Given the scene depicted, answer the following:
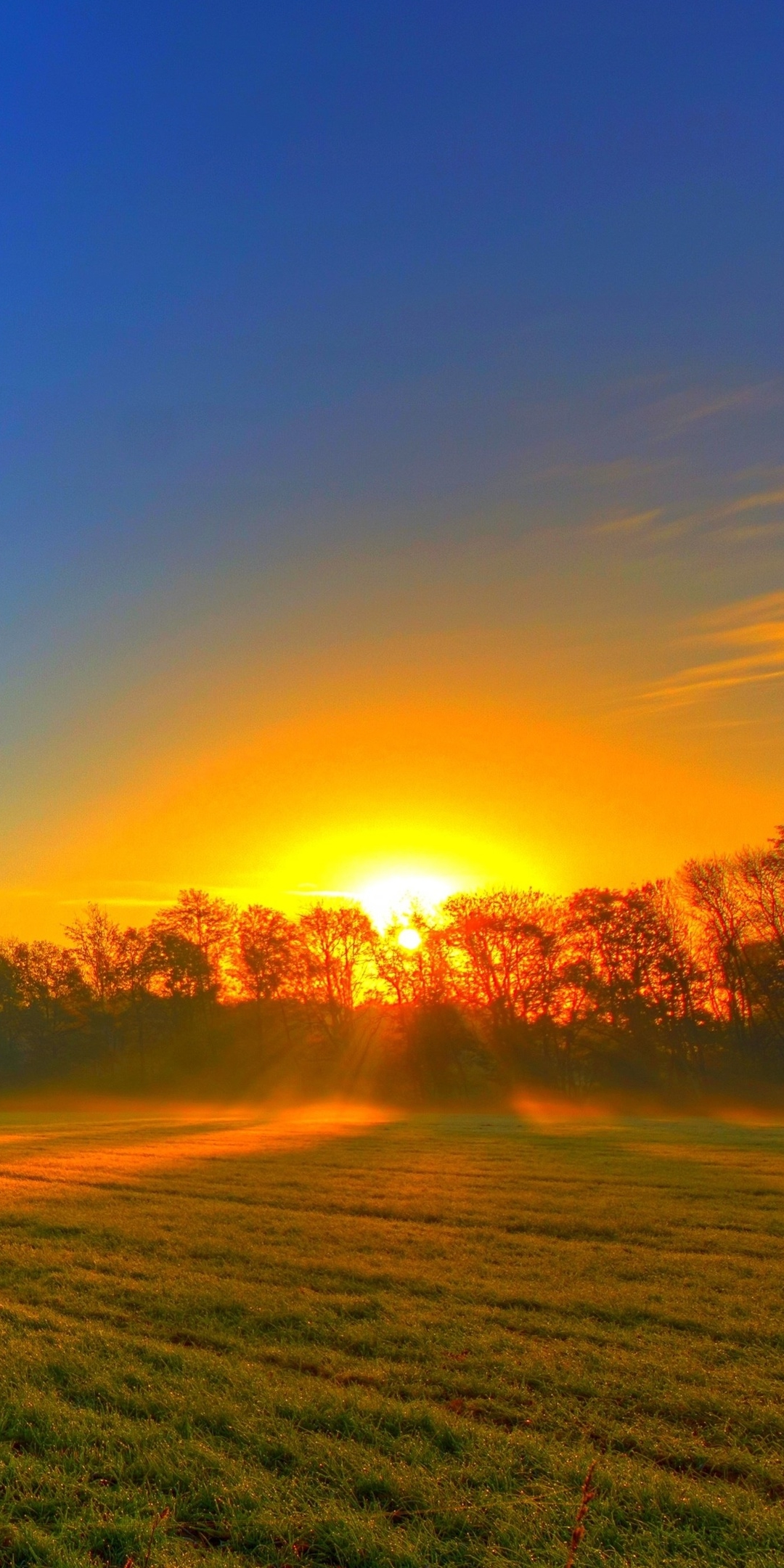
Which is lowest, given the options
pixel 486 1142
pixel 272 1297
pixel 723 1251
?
pixel 486 1142

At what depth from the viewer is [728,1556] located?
14.4 feet

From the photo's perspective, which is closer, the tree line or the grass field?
the grass field

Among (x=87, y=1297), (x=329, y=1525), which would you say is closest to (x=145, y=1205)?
(x=87, y=1297)

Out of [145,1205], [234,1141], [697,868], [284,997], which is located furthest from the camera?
[284,997]

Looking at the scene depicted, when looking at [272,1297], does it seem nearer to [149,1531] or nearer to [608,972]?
[149,1531]

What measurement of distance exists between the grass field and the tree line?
58819mm

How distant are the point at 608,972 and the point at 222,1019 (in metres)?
40.2

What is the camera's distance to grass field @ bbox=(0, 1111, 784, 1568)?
4.63 m

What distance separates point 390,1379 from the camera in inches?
257

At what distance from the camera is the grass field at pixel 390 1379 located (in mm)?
4633

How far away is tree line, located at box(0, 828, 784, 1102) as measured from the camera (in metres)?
67.8

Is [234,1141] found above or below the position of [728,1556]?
below

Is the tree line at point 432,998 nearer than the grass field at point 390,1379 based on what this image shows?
No

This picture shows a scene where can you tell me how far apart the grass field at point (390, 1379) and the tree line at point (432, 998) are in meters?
58.8
